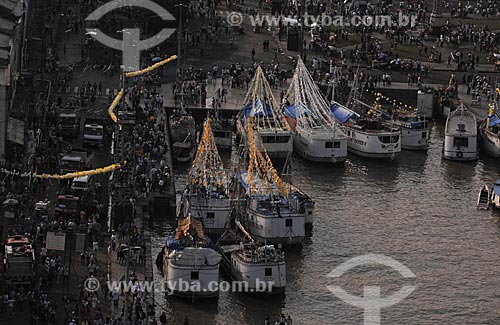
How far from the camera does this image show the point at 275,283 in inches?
3403

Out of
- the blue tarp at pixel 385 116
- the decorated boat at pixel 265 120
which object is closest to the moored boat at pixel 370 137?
the blue tarp at pixel 385 116

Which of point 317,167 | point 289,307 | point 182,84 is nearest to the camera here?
point 289,307

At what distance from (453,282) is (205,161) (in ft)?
50.8

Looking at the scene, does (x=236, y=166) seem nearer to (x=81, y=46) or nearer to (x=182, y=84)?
(x=182, y=84)

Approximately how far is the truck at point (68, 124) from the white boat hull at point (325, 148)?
1355 centimetres

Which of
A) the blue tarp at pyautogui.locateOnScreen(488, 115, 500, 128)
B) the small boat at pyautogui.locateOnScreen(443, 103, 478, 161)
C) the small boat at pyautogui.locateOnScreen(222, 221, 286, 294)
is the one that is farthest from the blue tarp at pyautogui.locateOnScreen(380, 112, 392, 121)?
the small boat at pyautogui.locateOnScreen(222, 221, 286, 294)

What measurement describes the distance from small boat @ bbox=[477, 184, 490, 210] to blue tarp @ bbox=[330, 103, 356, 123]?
1499 centimetres

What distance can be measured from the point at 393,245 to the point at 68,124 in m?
22.5

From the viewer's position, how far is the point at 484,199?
338 ft

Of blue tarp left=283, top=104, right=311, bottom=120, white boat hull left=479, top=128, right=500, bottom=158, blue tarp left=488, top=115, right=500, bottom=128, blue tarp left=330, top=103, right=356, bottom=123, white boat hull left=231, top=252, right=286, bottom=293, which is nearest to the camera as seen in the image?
white boat hull left=231, top=252, right=286, bottom=293

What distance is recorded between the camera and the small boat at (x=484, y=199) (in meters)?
103

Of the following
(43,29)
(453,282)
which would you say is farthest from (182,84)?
(453,282)

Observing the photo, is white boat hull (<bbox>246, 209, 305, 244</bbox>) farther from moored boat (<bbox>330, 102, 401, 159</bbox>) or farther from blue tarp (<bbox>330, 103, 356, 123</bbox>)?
blue tarp (<bbox>330, 103, 356, 123</bbox>)

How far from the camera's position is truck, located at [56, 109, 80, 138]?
10744 cm
